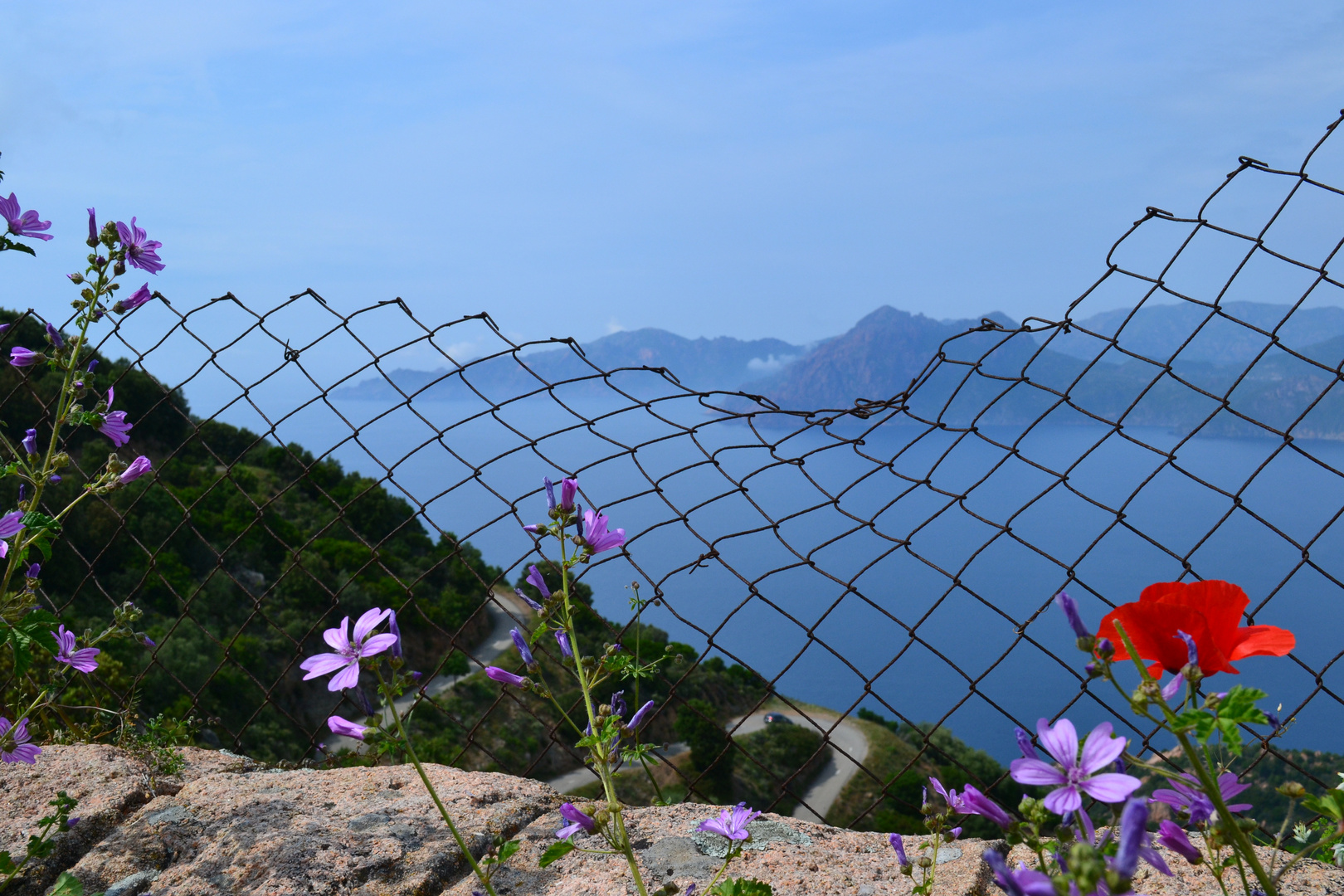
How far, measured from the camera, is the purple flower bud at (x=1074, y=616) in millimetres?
718

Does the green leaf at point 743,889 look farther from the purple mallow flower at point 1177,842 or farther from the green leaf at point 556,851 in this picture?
the purple mallow flower at point 1177,842

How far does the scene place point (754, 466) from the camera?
1697mm

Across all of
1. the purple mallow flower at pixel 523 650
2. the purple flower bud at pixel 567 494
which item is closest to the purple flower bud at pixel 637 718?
the purple mallow flower at pixel 523 650

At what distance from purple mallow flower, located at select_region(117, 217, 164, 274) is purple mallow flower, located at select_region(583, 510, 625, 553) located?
156 cm

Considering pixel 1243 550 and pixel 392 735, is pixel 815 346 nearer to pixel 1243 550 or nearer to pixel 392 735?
pixel 1243 550

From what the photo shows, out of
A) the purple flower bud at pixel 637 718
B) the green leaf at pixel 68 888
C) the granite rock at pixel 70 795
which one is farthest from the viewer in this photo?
the granite rock at pixel 70 795

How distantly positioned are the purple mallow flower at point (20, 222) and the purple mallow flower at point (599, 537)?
166cm

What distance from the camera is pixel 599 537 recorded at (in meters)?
1.25

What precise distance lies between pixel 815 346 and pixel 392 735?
308 feet

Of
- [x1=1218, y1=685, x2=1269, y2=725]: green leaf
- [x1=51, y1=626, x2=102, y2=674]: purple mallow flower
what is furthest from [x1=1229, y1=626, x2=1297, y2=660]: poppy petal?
[x1=51, y1=626, x2=102, y2=674]: purple mallow flower

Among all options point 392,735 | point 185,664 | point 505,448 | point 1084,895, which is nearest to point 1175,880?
point 1084,895

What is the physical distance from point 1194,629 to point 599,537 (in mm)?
788

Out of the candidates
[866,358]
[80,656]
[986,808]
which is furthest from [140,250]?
[866,358]

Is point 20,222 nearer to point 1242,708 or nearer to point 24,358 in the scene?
point 24,358
